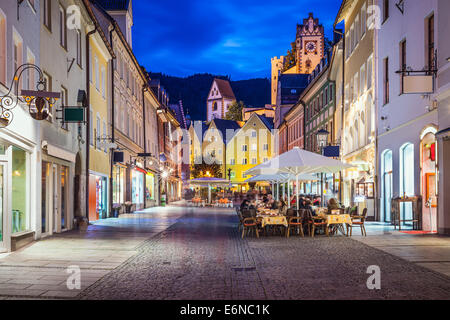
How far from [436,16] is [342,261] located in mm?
10140

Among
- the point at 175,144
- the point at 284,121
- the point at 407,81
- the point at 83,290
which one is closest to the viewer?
the point at 83,290

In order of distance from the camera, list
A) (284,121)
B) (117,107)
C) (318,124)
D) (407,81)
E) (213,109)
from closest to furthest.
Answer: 1. (407,81)
2. (117,107)
3. (318,124)
4. (284,121)
5. (213,109)

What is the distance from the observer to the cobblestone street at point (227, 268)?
8.05 meters

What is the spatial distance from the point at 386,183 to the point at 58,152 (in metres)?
14.5

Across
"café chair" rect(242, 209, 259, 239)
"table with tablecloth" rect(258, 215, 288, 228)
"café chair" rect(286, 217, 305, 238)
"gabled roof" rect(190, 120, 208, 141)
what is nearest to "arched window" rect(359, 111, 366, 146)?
"café chair" rect(286, 217, 305, 238)

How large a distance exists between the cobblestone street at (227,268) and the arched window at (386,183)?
290 inches

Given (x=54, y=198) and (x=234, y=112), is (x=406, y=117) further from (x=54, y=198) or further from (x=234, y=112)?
(x=234, y=112)

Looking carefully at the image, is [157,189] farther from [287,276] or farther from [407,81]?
[287,276]

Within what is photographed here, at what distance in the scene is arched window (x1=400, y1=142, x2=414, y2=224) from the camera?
21.4 metres

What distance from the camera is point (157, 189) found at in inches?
2039

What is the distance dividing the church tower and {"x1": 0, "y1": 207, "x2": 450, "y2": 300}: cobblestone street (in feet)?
232

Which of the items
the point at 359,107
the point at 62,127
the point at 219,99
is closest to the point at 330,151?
the point at 359,107

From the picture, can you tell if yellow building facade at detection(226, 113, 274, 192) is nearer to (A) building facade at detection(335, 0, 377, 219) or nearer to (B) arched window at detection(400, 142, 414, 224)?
(A) building facade at detection(335, 0, 377, 219)

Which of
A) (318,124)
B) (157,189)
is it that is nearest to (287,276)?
(318,124)
